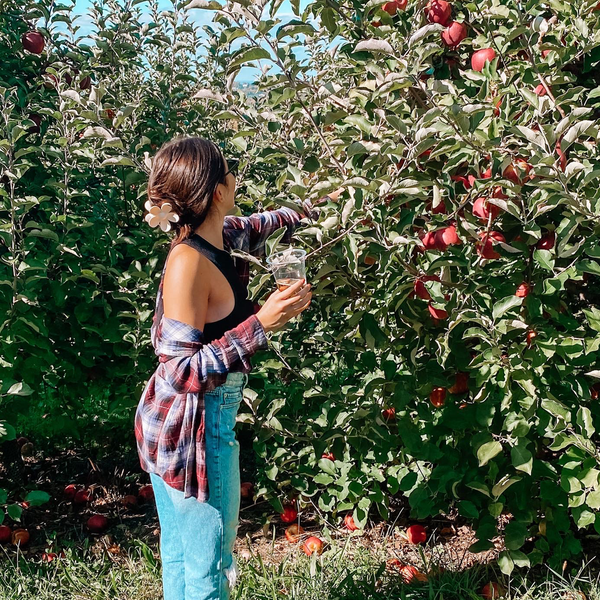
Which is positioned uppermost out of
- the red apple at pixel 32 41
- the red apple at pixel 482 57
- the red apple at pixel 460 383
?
the red apple at pixel 32 41

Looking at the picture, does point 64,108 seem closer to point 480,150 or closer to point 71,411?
point 71,411

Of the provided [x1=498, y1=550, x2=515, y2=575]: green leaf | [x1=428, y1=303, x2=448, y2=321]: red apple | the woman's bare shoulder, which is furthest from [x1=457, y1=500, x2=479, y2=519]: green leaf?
the woman's bare shoulder

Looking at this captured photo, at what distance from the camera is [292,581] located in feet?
8.50

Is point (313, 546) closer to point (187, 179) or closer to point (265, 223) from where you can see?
point (265, 223)

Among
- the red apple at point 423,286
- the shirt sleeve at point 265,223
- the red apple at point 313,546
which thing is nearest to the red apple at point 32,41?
the shirt sleeve at point 265,223

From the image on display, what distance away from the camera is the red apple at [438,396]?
2.54m

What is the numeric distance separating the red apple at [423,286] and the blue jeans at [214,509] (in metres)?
0.62

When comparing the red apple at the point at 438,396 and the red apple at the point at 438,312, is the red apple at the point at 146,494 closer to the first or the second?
the red apple at the point at 438,396

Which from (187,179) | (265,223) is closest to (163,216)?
(187,179)

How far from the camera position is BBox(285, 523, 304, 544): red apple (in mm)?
3066

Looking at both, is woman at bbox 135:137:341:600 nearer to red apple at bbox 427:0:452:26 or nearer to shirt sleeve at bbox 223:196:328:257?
shirt sleeve at bbox 223:196:328:257

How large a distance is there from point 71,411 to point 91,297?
2.02 feet

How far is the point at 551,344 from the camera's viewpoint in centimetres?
222

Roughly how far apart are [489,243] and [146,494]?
2.02 meters
